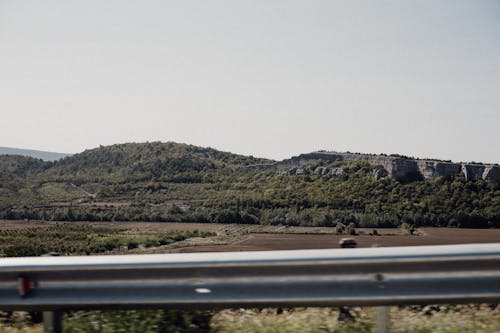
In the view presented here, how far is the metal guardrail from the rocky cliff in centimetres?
2308

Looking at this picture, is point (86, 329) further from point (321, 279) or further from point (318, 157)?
point (318, 157)

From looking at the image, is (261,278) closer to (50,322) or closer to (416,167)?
(50,322)

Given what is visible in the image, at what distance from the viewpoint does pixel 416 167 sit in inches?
1663

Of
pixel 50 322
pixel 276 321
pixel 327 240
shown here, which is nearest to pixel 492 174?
pixel 327 240

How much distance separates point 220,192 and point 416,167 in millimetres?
33751

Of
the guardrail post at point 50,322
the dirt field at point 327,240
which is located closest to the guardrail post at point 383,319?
the dirt field at point 327,240

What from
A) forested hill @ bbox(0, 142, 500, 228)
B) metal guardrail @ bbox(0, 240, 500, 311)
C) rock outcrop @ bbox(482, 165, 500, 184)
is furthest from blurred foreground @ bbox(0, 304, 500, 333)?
rock outcrop @ bbox(482, 165, 500, 184)

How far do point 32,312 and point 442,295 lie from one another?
3.32 m

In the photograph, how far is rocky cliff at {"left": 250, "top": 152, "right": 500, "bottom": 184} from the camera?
27.2 metres

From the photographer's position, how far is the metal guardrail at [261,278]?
3.75 metres

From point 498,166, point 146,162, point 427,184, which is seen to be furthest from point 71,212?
point 146,162

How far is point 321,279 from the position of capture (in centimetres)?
386

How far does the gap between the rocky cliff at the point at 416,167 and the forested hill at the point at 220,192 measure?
647mm

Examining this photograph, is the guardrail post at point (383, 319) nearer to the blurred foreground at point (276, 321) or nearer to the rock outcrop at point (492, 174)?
the blurred foreground at point (276, 321)
